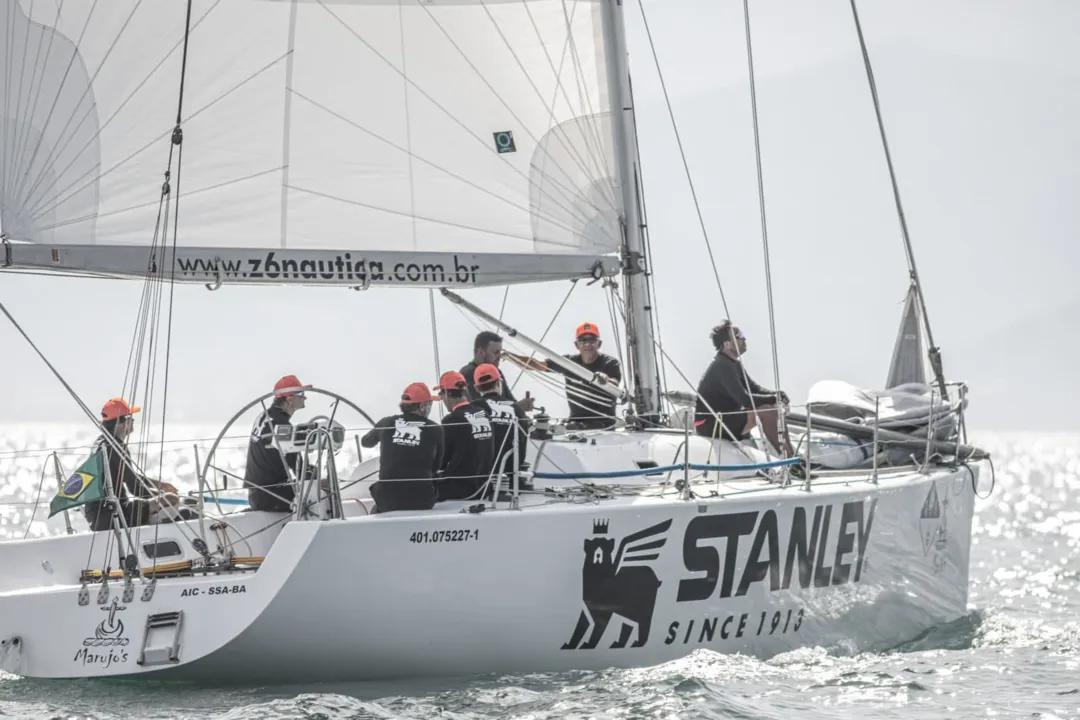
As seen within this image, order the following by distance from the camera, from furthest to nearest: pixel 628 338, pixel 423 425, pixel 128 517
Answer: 1. pixel 628 338
2. pixel 128 517
3. pixel 423 425

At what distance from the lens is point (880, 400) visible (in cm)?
1001

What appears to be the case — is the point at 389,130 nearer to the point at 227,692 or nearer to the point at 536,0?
the point at 536,0

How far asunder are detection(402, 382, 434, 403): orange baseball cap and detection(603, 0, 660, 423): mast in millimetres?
2602

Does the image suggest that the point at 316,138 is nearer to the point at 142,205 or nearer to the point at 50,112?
the point at 142,205

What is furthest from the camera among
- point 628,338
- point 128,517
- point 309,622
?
point 628,338

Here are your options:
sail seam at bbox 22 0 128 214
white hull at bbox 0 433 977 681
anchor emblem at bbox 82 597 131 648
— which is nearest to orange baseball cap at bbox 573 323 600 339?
white hull at bbox 0 433 977 681

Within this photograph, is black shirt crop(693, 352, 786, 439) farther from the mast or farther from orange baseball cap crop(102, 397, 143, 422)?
orange baseball cap crop(102, 397, 143, 422)

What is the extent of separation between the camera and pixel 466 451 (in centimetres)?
747

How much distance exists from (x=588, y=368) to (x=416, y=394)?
10.2 feet

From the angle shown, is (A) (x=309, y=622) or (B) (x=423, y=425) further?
(B) (x=423, y=425)

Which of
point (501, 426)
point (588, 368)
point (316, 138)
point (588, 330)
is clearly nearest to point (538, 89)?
point (316, 138)

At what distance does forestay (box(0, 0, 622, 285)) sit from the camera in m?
8.49

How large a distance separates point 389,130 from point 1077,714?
5.46m

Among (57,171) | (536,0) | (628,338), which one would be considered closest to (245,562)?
(57,171)
